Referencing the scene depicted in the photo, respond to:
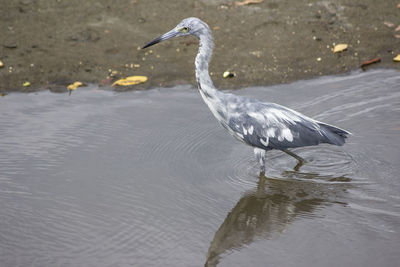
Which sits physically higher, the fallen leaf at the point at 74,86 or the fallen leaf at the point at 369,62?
the fallen leaf at the point at 369,62

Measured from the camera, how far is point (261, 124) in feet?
17.4

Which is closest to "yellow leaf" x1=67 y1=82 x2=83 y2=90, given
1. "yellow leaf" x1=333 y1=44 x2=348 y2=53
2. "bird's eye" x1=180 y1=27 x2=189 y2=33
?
"bird's eye" x1=180 y1=27 x2=189 y2=33

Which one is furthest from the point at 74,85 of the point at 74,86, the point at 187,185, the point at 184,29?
the point at 187,185

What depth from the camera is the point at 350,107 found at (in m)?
6.39

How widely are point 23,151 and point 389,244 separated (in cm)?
382

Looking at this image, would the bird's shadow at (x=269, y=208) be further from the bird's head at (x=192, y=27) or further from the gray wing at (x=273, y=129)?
the bird's head at (x=192, y=27)

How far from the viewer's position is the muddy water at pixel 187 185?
4.25 m

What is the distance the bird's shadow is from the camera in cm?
441

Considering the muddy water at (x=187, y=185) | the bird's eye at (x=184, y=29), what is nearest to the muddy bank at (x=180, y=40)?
the muddy water at (x=187, y=185)

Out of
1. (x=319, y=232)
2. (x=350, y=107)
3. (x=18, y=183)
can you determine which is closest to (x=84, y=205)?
(x=18, y=183)

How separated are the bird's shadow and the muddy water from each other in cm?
1

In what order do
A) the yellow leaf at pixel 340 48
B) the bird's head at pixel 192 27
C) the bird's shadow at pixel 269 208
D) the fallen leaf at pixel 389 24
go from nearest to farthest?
the bird's shadow at pixel 269 208 < the bird's head at pixel 192 27 < the yellow leaf at pixel 340 48 < the fallen leaf at pixel 389 24

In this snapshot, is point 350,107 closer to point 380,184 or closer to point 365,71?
point 365,71

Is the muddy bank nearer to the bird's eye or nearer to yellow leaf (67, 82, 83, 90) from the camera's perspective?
yellow leaf (67, 82, 83, 90)
